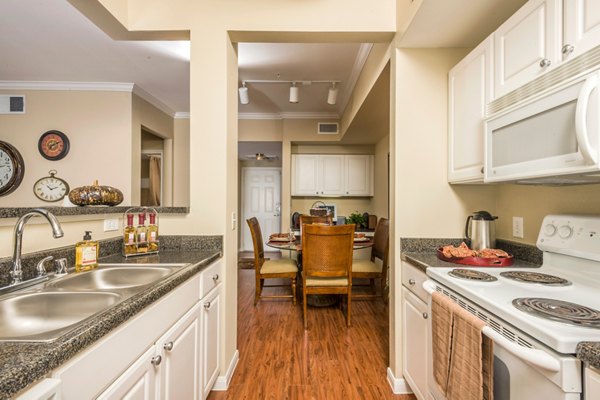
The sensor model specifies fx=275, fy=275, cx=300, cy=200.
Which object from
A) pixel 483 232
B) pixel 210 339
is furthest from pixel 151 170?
pixel 483 232

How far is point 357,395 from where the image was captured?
1728 millimetres

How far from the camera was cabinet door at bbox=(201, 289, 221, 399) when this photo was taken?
149 centimetres

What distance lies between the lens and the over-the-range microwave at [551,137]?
838 millimetres

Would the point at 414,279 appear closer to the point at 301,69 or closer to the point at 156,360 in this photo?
the point at 156,360

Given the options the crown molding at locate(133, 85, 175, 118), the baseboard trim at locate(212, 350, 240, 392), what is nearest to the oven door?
the baseboard trim at locate(212, 350, 240, 392)

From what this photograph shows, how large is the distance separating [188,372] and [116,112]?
345 centimetres

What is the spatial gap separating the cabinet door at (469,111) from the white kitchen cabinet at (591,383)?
3.41ft

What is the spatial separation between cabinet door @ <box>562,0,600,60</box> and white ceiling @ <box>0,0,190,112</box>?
2.71 metres

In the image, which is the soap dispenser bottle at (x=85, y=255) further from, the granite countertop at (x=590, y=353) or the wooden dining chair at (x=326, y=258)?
the granite countertop at (x=590, y=353)

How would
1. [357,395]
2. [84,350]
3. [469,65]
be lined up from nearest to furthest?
[84,350]
[469,65]
[357,395]

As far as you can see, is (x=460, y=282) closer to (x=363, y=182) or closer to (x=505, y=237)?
(x=505, y=237)

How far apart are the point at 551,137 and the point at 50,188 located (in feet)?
15.2

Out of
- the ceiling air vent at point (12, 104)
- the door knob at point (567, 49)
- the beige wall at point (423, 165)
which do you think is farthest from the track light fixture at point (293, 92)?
the ceiling air vent at point (12, 104)

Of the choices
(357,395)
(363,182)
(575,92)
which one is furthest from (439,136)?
(363,182)
